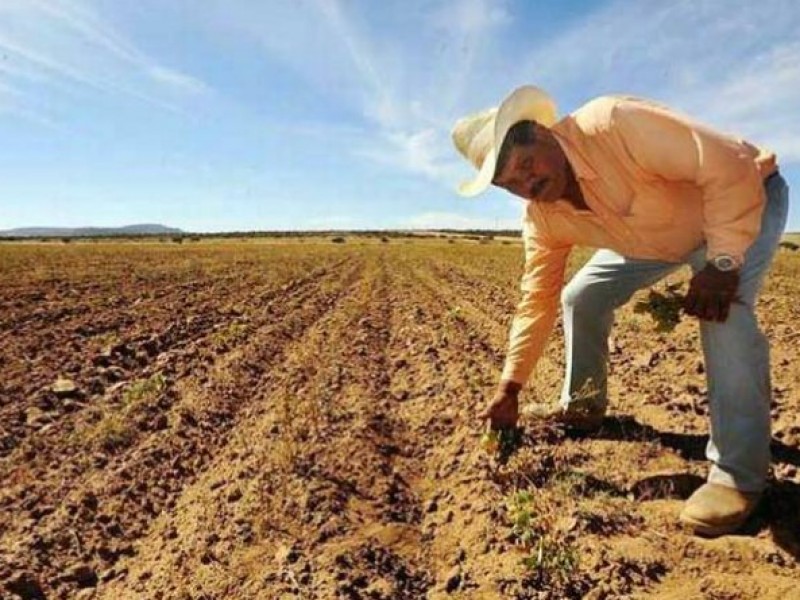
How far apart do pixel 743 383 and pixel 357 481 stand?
191 cm

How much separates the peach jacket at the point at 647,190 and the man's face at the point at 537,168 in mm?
58

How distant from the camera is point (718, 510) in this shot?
3.08 meters

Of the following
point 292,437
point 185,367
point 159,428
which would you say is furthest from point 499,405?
point 185,367

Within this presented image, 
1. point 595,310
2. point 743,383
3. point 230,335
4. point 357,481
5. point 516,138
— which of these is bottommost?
point 230,335

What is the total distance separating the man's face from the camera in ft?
10.9

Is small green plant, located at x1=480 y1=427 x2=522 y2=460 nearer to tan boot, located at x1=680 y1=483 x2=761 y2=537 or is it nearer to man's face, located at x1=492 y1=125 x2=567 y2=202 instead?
tan boot, located at x1=680 y1=483 x2=761 y2=537

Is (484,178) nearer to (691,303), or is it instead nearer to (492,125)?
(492,125)

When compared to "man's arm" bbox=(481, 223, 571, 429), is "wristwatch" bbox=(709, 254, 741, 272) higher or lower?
higher

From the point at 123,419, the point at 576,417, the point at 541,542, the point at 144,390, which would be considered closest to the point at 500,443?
the point at 576,417

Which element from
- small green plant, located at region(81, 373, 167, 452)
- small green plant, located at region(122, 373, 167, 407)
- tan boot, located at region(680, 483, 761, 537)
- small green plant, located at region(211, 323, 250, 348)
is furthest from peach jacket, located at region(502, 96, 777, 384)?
small green plant, located at region(211, 323, 250, 348)

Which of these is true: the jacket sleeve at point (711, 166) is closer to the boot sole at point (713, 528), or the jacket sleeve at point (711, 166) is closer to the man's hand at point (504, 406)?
the boot sole at point (713, 528)

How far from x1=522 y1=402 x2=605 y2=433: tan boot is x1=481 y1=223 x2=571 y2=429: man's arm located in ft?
1.88

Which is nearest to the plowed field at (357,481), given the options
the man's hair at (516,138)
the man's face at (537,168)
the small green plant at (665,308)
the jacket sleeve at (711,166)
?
the small green plant at (665,308)

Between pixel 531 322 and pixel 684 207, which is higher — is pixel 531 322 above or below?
below
